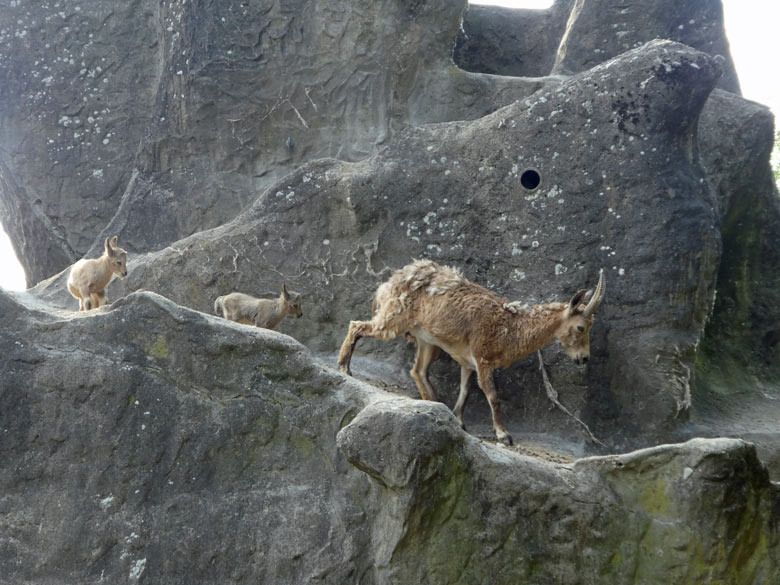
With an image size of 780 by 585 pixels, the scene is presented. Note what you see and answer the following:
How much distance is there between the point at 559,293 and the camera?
325 inches

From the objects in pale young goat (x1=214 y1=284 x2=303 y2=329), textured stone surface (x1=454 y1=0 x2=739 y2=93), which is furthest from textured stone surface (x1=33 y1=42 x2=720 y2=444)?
textured stone surface (x1=454 y1=0 x2=739 y2=93)

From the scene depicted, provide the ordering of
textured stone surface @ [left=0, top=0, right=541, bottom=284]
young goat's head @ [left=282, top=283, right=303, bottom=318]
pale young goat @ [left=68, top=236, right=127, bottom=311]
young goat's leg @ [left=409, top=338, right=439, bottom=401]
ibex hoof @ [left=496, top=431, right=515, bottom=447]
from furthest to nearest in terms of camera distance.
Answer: textured stone surface @ [left=0, top=0, right=541, bottom=284] < pale young goat @ [left=68, top=236, right=127, bottom=311] < young goat's head @ [left=282, top=283, right=303, bottom=318] < young goat's leg @ [left=409, top=338, right=439, bottom=401] < ibex hoof @ [left=496, top=431, right=515, bottom=447]

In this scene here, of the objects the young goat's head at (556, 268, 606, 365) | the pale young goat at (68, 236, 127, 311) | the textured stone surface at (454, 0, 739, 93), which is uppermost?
the textured stone surface at (454, 0, 739, 93)

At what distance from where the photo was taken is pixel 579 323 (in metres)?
7.76

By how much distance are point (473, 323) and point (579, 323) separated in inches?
33.5

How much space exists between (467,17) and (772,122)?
436 cm

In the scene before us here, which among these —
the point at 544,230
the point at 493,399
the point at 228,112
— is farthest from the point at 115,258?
the point at 544,230

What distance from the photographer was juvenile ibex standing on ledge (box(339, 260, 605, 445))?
7.81m

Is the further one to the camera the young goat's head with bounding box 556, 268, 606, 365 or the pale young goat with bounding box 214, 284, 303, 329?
the pale young goat with bounding box 214, 284, 303, 329

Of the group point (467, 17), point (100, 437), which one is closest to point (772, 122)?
point (467, 17)

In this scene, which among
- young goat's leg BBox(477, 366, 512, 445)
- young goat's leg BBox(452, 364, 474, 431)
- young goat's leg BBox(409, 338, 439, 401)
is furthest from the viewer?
young goat's leg BBox(409, 338, 439, 401)

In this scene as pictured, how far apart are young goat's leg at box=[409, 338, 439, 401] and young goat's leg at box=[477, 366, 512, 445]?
1.57 feet

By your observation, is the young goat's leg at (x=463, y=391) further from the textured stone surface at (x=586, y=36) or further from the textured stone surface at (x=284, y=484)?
the textured stone surface at (x=586, y=36)

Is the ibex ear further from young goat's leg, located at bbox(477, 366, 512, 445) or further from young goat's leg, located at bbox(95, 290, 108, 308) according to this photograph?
young goat's leg, located at bbox(95, 290, 108, 308)
